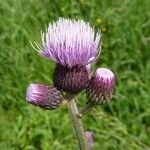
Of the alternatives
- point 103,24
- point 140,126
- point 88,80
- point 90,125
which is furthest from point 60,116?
point 88,80

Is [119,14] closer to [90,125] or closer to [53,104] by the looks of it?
[90,125]

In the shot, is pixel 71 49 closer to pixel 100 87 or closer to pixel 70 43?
pixel 70 43

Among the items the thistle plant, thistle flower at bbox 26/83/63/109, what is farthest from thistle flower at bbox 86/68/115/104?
thistle flower at bbox 26/83/63/109

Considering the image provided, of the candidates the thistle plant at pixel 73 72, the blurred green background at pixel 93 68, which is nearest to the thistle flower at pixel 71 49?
the thistle plant at pixel 73 72

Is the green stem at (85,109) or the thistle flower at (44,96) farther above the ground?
the thistle flower at (44,96)

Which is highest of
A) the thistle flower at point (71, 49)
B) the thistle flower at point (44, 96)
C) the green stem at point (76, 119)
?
the thistle flower at point (71, 49)

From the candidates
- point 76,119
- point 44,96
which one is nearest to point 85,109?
point 76,119

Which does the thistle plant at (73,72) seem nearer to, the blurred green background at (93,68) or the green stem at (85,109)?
the green stem at (85,109)

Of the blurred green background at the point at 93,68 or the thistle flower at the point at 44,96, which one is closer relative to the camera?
the thistle flower at the point at 44,96
